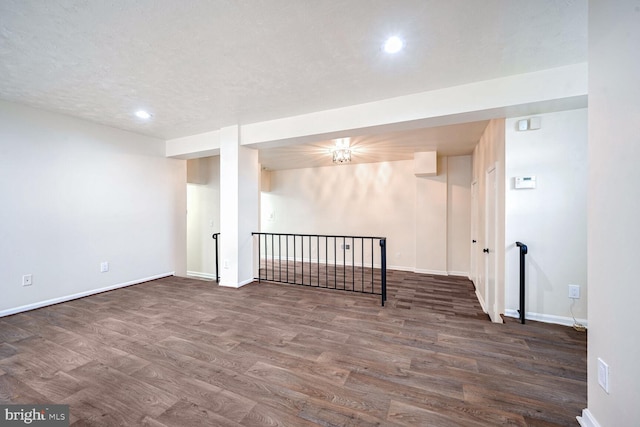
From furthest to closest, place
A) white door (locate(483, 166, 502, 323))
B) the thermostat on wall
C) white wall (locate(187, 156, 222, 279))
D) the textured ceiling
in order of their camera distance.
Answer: white wall (locate(187, 156, 222, 279)), white door (locate(483, 166, 502, 323)), the thermostat on wall, the textured ceiling

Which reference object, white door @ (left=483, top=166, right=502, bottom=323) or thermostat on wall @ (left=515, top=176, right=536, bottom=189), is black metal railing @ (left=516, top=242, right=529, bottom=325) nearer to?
white door @ (left=483, top=166, right=502, bottom=323)

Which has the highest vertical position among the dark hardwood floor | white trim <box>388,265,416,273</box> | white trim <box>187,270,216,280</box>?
the dark hardwood floor

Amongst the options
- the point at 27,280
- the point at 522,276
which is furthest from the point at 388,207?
the point at 27,280

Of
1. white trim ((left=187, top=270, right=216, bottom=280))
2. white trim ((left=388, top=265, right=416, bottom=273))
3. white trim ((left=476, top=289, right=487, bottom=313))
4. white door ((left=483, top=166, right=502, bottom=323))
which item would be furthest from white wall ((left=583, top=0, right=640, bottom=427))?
white trim ((left=187, top=270, right=216, bottom=280))

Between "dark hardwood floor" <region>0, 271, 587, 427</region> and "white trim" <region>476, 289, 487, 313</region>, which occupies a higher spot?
"dark hardwood floor" <region>0, 271, 587, 427</region>

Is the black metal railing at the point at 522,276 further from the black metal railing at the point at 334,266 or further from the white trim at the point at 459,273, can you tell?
the white trim at the point at 459,273

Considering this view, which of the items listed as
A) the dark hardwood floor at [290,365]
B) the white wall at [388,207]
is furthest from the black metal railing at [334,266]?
the dark hardwood floor at [290,365]

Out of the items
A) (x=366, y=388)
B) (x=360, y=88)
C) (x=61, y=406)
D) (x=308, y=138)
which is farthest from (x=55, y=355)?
(x=360, y=88)

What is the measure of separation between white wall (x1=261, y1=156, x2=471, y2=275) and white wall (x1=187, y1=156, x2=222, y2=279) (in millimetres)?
1532

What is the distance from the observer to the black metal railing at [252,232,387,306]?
4.32 m

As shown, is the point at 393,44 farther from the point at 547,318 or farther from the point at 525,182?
the point at 547,318

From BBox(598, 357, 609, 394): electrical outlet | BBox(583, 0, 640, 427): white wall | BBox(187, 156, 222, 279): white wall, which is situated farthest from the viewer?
BBox(187, 156, 222, 279): white wall

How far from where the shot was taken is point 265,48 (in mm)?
2080

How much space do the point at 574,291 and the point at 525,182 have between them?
4.25 feet
